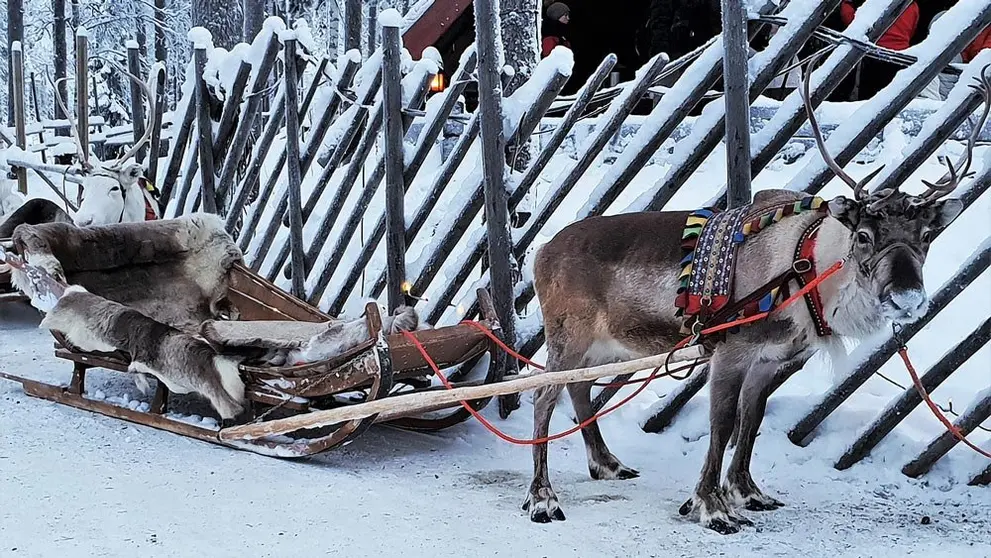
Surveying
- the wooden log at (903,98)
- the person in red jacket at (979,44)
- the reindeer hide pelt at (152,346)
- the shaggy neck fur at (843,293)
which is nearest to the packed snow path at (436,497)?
the reindeer hide pelt at (152,346)

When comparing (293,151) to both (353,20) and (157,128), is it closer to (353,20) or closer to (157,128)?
(157,128)

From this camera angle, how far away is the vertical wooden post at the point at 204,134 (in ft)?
24.0

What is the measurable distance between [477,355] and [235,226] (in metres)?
3.65

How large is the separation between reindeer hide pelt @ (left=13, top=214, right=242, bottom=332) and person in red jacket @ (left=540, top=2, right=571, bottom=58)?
197 inches

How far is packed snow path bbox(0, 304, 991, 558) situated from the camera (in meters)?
3.36

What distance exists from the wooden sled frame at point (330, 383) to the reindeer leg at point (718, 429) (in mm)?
1197

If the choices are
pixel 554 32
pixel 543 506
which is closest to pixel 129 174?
pixel 543 506

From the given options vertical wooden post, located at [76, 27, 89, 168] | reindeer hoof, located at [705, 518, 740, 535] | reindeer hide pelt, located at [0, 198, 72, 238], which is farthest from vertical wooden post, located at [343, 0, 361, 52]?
reindeer hoof, located at [705, 518, 740, 535]

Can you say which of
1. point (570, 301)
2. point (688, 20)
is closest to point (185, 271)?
point (570, 301)

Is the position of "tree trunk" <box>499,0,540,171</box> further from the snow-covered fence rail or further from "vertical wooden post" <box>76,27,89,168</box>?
"vertical wooden post" <box>76,27,89,168</box>

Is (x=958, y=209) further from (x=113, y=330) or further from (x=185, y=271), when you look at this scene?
(x=185, y=271)

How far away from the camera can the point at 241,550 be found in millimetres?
3234

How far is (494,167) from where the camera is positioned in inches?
188

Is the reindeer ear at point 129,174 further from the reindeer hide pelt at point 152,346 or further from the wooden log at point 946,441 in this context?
the wooden log at point 946,441
